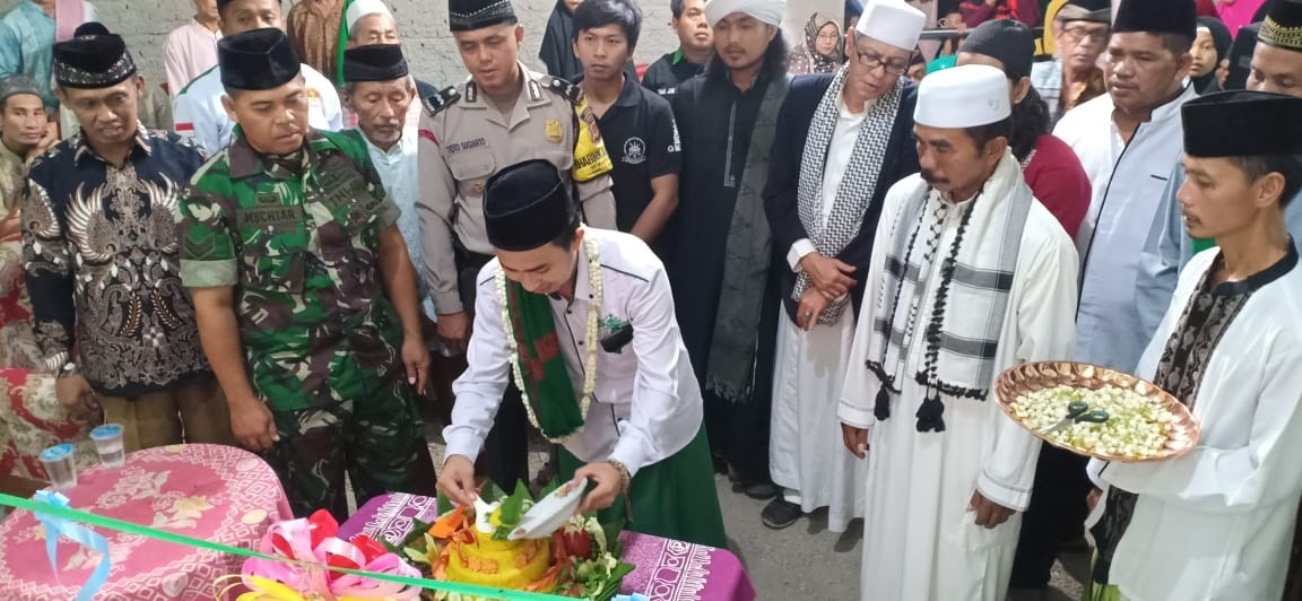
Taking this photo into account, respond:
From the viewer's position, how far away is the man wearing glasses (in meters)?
3.07

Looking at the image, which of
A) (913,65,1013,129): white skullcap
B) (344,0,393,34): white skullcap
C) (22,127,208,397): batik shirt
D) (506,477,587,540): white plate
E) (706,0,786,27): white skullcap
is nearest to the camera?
(506,477,587,540): white plate

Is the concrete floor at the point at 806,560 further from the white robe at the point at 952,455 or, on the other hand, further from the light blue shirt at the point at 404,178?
the light blue shirt at the point at 404,178

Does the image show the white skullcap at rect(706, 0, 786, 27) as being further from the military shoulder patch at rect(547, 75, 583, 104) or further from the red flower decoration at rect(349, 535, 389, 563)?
the red flower decoration at rect(349, 535, 389, 563)

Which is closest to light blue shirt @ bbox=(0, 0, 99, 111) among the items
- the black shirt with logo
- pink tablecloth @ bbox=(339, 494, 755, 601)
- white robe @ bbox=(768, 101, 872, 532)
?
the black shirt with logo

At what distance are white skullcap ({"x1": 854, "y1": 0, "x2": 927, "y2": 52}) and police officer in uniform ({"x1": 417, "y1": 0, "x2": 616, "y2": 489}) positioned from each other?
925 millimetres

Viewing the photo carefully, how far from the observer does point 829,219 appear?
2744 millimetres

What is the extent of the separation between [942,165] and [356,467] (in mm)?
1906

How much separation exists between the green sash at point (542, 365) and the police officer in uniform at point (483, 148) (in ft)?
2.60

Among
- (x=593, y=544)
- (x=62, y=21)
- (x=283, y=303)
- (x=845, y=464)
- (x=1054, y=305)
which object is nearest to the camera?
(x=593, y=544)

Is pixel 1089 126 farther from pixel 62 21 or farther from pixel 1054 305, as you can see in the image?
pixel 62 21

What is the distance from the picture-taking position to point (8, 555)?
5.85 feet

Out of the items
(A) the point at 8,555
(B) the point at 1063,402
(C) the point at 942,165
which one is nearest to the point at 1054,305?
(B) the point at 1063,402

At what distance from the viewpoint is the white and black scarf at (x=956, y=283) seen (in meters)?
1.97

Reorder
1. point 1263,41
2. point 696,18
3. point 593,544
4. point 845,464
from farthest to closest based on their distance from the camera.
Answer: point 696,18
point 845,464
point 1263,41
point 593,544
